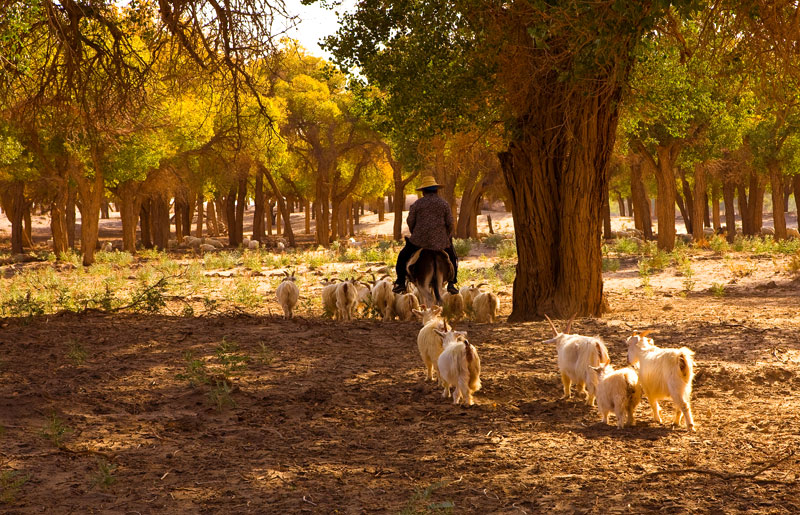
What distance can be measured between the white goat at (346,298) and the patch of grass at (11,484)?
762 cm

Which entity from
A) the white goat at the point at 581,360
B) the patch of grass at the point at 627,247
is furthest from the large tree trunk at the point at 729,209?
the white goat at the point at 581,360

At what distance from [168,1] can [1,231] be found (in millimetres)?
51740

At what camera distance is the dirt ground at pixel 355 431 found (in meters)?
4.68

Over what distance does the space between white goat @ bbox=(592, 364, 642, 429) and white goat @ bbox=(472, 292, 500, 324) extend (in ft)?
19.1

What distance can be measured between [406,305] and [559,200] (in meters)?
2.88

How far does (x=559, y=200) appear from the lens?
38.8 ft

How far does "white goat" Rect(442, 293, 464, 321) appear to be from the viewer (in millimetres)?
12430

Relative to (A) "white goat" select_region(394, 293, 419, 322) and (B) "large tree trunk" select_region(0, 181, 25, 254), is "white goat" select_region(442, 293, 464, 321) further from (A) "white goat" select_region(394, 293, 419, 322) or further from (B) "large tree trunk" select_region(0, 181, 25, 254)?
(B) "large tree trunk" select_region(0, 181, 25, 254)

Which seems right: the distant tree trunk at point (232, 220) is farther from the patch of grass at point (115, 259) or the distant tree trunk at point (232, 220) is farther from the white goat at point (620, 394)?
the white goat at point (620, 394)

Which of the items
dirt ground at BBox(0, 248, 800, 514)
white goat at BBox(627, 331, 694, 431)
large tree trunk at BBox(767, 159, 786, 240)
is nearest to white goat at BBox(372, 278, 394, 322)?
dirt ground at BBox(0, 248, 800, 514)

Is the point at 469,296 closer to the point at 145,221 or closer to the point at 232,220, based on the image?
the point at 232,220

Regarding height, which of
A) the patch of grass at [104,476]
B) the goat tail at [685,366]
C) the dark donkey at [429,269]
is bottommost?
the patch of grass at [104,476]

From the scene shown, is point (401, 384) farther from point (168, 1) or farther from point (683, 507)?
point (168, 1)

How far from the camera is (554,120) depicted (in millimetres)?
11562
